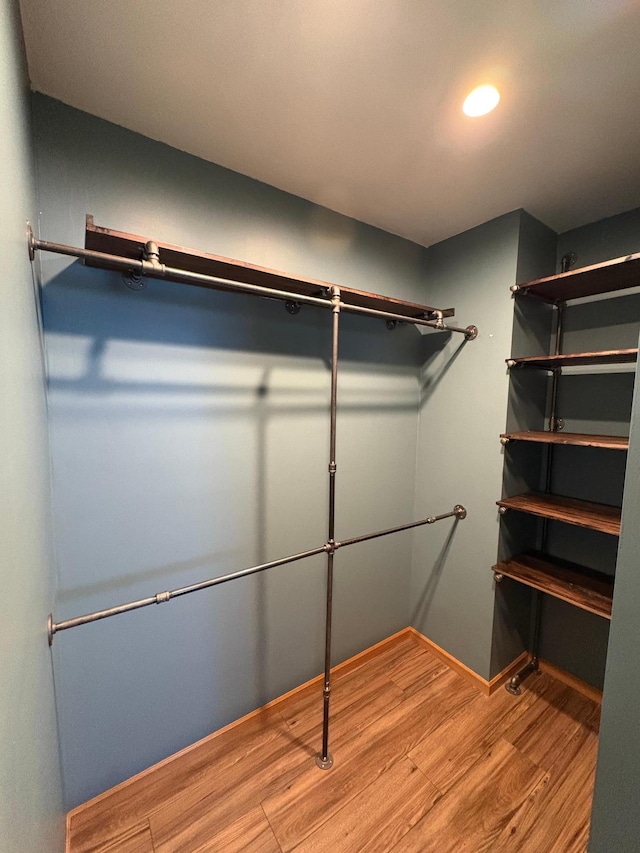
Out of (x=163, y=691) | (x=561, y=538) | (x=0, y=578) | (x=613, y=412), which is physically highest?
(x=613, y=412)

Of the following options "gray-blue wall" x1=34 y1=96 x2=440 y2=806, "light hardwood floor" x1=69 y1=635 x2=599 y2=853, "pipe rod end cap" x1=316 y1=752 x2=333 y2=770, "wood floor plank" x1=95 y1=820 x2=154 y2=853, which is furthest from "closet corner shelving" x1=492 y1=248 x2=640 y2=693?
"wood floor plank" x1=95 y1=820 x2=154 y2=853

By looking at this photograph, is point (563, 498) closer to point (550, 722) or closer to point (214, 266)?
point (550, 722)

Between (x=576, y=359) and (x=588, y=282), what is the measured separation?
0.35 metres

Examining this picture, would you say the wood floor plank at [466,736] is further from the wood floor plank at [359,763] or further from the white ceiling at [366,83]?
the white ceiling at [366,83]

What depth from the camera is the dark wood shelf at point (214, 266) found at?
3.16 feet

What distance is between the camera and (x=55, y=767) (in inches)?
37.1

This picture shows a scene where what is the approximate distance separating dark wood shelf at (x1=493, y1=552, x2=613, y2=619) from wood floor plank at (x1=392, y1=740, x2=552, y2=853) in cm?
70

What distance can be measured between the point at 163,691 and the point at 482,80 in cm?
235

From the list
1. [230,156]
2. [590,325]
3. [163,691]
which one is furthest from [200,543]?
[590,325]

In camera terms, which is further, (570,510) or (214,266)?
(570,510)

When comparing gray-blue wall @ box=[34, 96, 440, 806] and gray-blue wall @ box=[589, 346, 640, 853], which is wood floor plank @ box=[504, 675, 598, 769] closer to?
gray-blue wall @ box=[589, 346, 640, 853]

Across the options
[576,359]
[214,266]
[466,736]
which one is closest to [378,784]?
[466,736]

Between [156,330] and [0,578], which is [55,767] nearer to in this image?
[0,578]

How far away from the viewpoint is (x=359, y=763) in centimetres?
140
